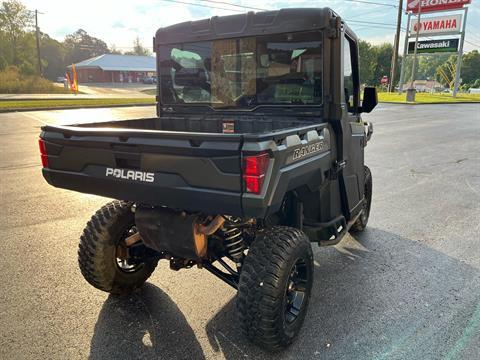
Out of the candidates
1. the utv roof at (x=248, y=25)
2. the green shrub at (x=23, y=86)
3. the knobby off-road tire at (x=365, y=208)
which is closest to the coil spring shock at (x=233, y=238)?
the utv roof at (x=248, y=25)

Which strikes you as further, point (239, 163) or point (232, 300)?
point (232, 300)

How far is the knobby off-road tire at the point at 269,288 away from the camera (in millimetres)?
2398

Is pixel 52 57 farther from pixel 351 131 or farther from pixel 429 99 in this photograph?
pixel 351 131

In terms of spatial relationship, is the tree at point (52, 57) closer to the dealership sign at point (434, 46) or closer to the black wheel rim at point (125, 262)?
the dealership sign at point (434, 46)

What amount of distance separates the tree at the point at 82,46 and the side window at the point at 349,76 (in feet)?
321

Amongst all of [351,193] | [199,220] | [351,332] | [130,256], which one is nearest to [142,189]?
[199,220]

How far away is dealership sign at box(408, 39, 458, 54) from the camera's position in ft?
113

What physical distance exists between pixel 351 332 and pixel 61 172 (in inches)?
92.7

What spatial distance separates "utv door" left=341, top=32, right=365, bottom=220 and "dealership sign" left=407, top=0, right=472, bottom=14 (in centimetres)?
3455

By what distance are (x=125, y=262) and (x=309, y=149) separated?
1.83 m

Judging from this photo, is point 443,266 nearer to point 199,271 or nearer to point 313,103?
point 313,103

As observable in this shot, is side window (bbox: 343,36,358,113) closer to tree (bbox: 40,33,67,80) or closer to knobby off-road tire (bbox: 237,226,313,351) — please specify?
knobby off-road tire (bbox: 237,226,313,351)

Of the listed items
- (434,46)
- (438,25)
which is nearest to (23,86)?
(434,46)

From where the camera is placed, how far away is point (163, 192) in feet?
7.75
